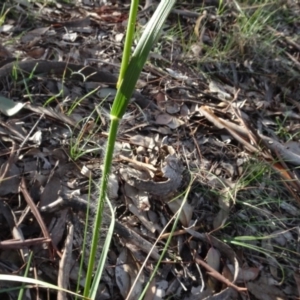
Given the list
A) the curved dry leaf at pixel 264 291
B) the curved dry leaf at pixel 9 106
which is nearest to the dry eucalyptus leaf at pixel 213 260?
the curved dry leaf at pixel 264 291

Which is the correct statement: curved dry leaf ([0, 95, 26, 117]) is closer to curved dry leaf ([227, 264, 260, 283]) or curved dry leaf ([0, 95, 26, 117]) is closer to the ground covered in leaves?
the ground covered in leaves

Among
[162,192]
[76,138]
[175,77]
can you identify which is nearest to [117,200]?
[162,192]

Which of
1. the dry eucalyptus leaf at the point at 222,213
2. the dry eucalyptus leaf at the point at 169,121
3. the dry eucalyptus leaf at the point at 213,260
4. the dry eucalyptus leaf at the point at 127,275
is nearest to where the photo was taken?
the dry eucalyptus leaf at the point at 127,275

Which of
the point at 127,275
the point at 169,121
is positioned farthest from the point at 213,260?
the point at 169,121

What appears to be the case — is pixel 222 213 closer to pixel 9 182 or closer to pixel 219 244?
pixel 219 244

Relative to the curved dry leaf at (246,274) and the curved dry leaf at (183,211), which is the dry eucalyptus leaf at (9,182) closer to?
the curved dry leaf at (183,211)

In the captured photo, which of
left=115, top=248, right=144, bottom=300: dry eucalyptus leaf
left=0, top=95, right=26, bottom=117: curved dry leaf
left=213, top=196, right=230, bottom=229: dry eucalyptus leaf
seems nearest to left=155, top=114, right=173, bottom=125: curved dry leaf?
left=213, top=196, right=230, bottom=229: dry eucalyptus leaf

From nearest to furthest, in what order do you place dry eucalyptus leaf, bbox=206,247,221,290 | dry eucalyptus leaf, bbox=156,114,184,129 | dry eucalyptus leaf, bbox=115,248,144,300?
dry eucalyptus leaf, bbox=115,248,144,300 → dry eucalyptus leaf, bbox=206,247,221,290 → dry eucalyptus leaf, bbox=156,114,184,129

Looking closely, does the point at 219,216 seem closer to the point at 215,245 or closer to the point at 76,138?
the point at 215,245
